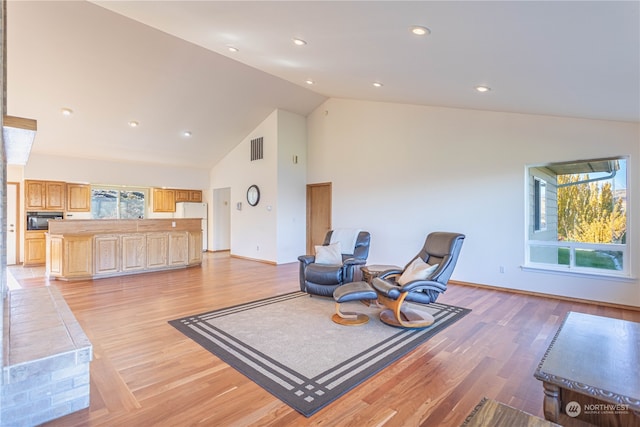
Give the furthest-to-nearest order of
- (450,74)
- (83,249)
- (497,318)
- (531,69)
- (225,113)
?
(225,113)
(83,249)
(497,318)
(450,74)
(531,69)

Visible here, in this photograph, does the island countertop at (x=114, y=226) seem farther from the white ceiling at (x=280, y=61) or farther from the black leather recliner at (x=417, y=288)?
the black leather recliner at (x=417, y=288)

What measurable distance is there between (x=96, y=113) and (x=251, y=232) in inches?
160

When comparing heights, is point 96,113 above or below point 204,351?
above

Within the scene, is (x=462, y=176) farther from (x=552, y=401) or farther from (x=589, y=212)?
(x=552, y=401)

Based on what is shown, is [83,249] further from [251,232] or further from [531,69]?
[531,69]

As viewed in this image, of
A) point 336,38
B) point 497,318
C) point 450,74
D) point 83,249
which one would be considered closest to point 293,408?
point 497,318

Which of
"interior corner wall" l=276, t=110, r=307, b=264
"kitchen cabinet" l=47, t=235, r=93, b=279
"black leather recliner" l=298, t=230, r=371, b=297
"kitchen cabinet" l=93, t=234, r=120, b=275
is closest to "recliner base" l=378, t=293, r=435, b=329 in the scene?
"black leather recliner" l=298, t=230, r=371, b=297

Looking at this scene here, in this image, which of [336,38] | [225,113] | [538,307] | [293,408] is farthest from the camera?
[225,113]

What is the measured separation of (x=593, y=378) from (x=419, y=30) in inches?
98.3

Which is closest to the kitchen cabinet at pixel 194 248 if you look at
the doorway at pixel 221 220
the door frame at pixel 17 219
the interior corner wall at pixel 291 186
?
the interior corner wall at pixel 291 186

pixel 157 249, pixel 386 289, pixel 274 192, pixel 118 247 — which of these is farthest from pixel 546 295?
pixel 118 247

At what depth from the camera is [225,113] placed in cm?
709

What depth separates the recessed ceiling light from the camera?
7.96ft

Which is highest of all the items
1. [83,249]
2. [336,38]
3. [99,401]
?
[336,38]
